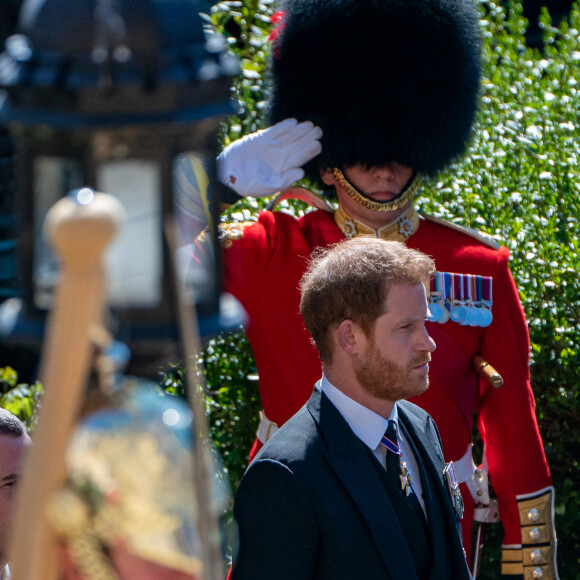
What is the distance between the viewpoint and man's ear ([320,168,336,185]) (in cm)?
323

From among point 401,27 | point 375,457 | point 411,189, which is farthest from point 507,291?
point 375,457

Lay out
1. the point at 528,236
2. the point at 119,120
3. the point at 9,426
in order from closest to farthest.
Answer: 1. the point at 119,120
2. the point at 9,426
3. the point at 528,236

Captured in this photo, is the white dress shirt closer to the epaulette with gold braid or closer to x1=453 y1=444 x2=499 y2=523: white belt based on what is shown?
x1=453 y1=444 x2=499 y2=523: white belt

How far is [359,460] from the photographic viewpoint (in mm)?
2139

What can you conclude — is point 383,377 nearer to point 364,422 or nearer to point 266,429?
point 364,422

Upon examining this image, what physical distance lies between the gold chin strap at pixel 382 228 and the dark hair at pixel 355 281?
2.42ft

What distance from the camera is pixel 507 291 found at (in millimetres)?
3131

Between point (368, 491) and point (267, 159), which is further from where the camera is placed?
point (267, 159)

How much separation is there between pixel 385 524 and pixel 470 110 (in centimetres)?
168

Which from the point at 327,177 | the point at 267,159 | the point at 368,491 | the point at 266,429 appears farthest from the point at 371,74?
the point at 368,491

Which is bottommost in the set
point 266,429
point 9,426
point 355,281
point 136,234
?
point 266,429

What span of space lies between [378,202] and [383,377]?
92 cm

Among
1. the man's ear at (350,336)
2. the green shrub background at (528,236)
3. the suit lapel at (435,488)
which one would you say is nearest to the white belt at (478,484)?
the green shrub background at (528,236)

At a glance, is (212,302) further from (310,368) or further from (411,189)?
(411,189)
